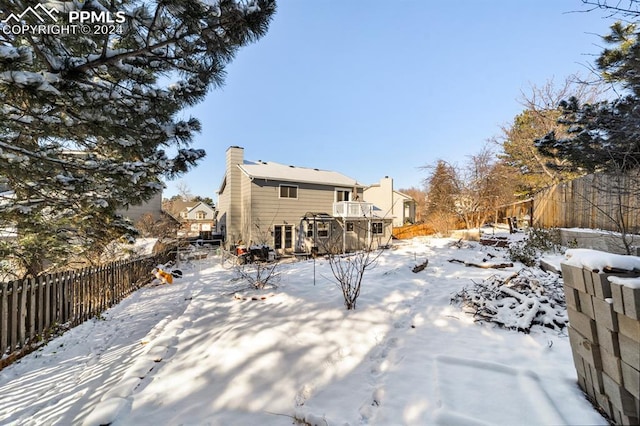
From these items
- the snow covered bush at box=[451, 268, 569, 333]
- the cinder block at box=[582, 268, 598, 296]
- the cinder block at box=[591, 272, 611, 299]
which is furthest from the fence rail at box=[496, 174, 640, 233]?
the cinder block at box=[591, 272, 611, 299]

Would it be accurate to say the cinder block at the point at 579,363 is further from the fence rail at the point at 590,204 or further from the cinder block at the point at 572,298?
the fence rail at the point at 590,204

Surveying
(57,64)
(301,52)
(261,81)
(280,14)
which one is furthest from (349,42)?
(57,64)

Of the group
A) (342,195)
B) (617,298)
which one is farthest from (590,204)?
(342,195)

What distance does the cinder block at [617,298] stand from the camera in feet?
4.54

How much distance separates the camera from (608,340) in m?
1.55

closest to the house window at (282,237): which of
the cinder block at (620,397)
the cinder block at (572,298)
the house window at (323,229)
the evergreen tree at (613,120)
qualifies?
the house window at (323,229)

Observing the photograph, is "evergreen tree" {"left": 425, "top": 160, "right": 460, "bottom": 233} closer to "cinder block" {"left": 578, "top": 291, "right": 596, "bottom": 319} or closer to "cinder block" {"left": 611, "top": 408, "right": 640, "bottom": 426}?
"cinder block" {"left": 578, "top": 291, "right": 596, "bottom": 319}

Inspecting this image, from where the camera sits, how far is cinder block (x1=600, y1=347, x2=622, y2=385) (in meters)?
1.47

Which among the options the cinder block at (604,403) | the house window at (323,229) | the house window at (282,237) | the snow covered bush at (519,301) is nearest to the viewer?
the cinder block at (604,403)

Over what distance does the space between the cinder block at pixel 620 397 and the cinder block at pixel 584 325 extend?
23 cm

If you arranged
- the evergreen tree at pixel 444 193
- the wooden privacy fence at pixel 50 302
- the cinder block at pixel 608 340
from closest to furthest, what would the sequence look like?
the cinder block at pixel 608 340 → the wooden privacy fence at pixel 50 302 → the evergreen tree at pixel 444 193

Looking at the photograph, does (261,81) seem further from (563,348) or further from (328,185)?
(563,348)

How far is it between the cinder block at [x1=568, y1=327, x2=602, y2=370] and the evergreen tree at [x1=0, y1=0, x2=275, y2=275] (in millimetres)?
4200

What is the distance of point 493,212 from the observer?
55.1 ft
